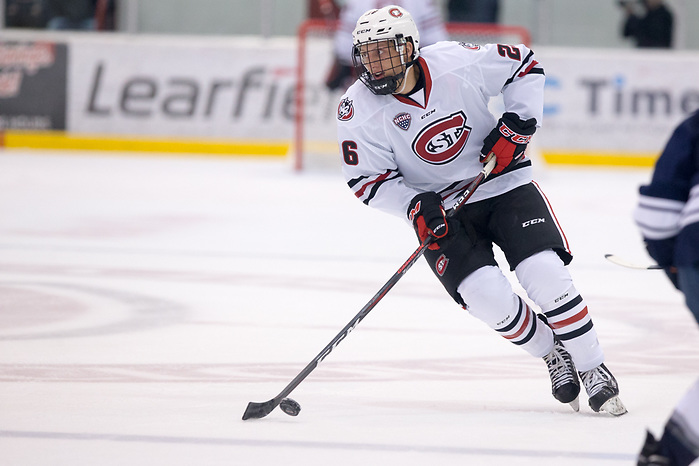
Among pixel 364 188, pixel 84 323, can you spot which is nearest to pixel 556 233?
pixel 364 188

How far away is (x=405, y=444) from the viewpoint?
227cm

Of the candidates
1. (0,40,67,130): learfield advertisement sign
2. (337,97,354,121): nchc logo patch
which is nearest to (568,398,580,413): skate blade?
(337,97,354,121): nchc logo patch

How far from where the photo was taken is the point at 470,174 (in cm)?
285

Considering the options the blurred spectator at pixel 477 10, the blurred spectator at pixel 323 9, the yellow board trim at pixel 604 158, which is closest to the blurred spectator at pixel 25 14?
the blurred spectator at pixel 323 9

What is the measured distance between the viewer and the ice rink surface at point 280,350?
2.27 meters

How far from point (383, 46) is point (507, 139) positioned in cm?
38

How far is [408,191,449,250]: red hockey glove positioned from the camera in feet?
8.55

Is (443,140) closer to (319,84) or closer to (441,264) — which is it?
(441,264)

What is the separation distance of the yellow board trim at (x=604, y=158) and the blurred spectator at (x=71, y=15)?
4.20m

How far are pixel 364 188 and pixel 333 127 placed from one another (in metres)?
6.49

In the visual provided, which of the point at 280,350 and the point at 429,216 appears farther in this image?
the point at 280,350

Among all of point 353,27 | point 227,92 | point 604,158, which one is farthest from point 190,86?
point 604,158

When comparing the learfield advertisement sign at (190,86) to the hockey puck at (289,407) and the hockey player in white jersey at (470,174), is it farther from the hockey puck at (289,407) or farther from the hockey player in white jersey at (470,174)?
the hockey puck at (289,407)

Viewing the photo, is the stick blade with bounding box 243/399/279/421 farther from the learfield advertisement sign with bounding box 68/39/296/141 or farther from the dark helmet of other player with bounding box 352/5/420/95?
the learfield advertisement sign with bounding box 68/39/296/141
